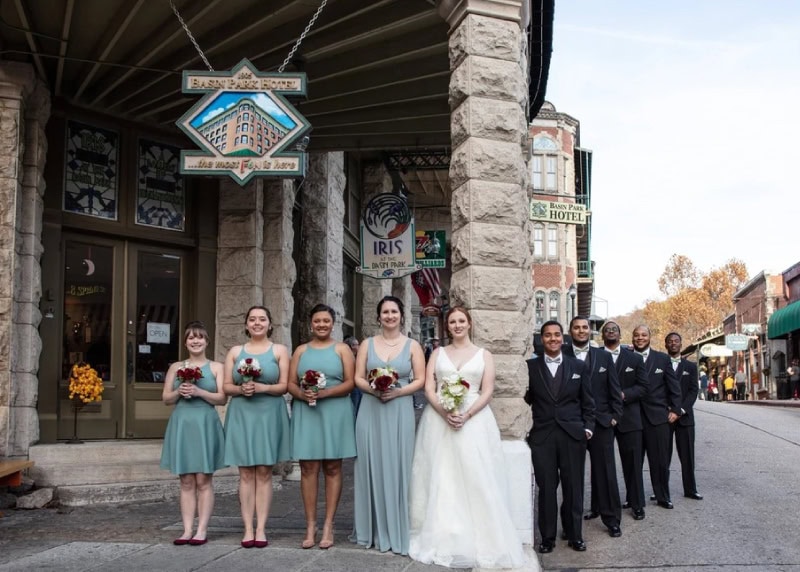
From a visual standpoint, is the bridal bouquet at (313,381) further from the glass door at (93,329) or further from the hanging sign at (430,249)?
the hanging sign at (430,249)

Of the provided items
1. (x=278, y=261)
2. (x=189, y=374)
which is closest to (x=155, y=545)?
(x=189, y=374)

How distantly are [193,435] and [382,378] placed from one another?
1.62m

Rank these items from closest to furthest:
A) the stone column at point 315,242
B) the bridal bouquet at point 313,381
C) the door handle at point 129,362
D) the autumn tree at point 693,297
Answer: the bridal bouquet at point 313,381, the door handle at point 129,362, the stone column at point 315,242, the autumn tree at point 693,297

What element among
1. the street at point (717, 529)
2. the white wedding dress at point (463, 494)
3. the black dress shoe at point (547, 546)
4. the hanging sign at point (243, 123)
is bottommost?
the street at point (717, 529)

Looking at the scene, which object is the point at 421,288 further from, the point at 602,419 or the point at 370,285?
the point at 602,419

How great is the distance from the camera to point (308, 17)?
8984mm

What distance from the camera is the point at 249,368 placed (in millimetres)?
6531

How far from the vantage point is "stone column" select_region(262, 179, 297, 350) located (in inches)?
455

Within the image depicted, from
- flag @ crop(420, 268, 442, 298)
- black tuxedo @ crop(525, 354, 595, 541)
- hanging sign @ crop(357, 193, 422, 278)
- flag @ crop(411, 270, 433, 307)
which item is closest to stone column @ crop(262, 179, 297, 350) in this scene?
hanging sign @ crop(357, 193, 422, 278)

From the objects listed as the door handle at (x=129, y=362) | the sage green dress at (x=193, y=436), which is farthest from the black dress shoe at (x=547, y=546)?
the door handle at (x=129, y=362)

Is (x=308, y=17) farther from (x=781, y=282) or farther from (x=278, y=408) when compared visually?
(x=781, y=282)

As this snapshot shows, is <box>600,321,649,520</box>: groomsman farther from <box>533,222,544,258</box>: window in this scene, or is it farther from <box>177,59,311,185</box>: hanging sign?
<box>533,222,544,258</box>: window

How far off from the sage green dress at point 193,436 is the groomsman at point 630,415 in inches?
164

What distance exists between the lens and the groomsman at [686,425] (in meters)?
9.78
